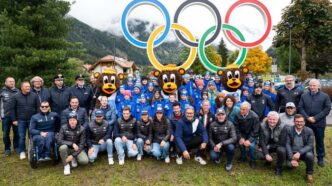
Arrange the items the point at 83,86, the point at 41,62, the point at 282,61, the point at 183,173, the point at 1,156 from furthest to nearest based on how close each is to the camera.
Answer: the point at 282,61, the point at 41,62, the point at 83,86, the point at 1,156, the point at 183,173

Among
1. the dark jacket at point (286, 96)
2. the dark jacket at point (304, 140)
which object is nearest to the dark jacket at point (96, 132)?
the dark jacket at point (304, 140)

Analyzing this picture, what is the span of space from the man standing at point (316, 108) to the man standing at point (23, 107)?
5.46 metres

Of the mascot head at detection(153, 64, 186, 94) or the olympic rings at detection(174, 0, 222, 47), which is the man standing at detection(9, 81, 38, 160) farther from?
the olympic rings at detection(174, 0, 222, 47)

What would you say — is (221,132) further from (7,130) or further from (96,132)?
(7,130)

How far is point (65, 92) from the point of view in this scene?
6.07 meters

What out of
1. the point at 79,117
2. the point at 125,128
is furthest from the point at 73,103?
the point at 125,128

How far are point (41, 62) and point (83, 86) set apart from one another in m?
5.54

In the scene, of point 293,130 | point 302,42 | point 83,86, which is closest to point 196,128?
point 293,130

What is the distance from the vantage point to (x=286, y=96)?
5875mm

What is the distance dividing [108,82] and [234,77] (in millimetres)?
3140

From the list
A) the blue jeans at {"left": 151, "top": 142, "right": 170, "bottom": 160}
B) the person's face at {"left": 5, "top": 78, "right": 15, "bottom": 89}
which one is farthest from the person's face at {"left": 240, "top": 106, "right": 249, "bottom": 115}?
the person's face at {"left": 5, "top": 78, "right": 15, "bottom": 89}

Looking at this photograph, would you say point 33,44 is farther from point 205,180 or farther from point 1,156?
point 205,180

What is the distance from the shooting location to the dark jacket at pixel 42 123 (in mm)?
5266

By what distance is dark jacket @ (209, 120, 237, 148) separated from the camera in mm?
5215
